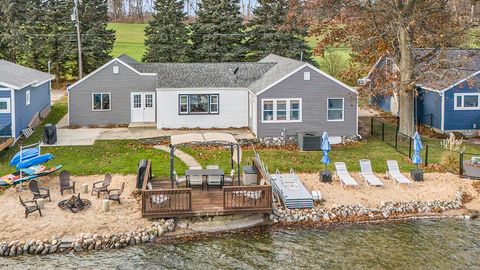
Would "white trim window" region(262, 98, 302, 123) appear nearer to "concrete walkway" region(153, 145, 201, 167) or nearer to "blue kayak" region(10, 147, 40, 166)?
"concrete walkway" region(153, 145, 201, 167)

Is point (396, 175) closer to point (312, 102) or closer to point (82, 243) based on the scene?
point (312, 102)

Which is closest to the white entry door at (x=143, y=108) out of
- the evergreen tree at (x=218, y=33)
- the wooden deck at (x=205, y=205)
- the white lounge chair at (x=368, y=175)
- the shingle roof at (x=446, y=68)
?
the white lounge chair at (x=368, y=175)

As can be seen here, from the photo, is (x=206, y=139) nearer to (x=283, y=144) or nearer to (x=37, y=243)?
(x=37, y=243)

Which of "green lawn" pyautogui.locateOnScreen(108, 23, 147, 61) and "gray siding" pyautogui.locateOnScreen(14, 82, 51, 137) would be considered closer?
"gray siding" pyautogui.locateOnScreen(14, 82, 51, 137)

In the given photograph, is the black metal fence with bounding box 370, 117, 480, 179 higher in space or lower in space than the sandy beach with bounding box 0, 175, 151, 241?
higher

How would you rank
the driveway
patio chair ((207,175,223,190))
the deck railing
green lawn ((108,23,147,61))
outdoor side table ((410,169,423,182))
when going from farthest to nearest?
green lawn ((108,23,147,61)) < the driveway < outdoor side table ((410,169,423,182)) < patio chair ((207,175,223,190)) < the deck railing

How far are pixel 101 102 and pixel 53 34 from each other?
20.0 meters

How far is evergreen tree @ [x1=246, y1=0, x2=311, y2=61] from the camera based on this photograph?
46625 mm

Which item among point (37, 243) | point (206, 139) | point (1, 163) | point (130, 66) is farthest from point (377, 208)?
point (130, 66)

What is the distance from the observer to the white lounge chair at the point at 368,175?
754 inches

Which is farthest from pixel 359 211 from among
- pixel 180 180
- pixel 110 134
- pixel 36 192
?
pixel 110 134

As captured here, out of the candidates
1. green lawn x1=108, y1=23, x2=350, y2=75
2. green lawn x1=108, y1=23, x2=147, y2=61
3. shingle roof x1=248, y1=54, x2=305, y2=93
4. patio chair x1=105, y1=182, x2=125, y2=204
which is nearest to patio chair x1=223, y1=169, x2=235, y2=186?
patio chair x1=105, y1=182, x2=125, y2=204

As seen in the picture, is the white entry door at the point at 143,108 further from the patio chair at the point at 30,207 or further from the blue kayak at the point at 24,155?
the patio chair at the point at 30,207

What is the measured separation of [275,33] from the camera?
4712 cm
